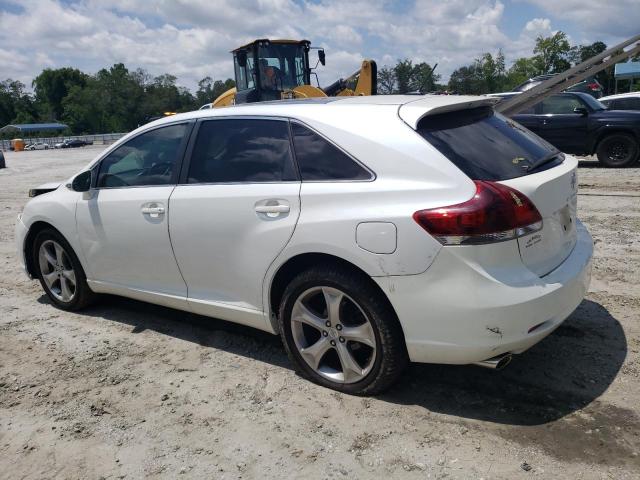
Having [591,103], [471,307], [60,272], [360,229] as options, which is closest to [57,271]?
[60,272]

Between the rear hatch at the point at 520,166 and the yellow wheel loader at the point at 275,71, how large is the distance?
1100 cm

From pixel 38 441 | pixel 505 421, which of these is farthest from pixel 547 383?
pixel 38 441

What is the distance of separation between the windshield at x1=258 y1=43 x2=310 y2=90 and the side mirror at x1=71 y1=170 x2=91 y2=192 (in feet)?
34.8

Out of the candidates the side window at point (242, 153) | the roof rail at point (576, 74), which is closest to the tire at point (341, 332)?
the side window at point (242, 153)

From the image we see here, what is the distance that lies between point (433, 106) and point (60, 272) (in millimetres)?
3520

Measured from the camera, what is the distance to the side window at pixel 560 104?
12.5 metres

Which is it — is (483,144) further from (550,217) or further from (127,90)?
(127,90)

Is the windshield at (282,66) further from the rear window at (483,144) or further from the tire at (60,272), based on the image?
the rear window at (483,144)

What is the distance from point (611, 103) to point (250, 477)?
1377cm

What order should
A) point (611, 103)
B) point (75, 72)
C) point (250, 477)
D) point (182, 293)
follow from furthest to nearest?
point (75, 72) < point (611, 103) < point (182, 293) < point (250, 477)

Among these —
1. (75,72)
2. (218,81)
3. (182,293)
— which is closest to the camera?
(182,293)

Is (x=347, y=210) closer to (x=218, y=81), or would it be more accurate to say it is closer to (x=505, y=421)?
(x=505, y=421)

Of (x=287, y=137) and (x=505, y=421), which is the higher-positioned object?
(x=287, y=137)

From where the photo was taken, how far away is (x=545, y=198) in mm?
3086
